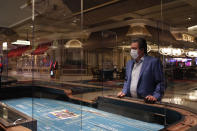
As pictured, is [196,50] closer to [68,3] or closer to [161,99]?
[161,99]

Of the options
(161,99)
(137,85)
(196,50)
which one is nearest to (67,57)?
(137,85)

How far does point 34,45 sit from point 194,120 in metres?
1.87

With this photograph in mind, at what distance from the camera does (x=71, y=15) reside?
2.73 meters

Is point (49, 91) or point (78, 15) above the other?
point (78, 15)

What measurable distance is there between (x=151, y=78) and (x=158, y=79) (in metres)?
0.06

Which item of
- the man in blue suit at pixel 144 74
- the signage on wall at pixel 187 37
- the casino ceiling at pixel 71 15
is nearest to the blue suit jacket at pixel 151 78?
the man in blue suit at pixel 144 74

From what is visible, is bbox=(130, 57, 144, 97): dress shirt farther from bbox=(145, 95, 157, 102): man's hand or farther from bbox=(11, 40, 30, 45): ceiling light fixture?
bbox=(11, 40, 30, 45): ceiling light fixture

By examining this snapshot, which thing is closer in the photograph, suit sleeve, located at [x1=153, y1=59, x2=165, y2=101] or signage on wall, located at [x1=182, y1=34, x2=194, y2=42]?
signage on wall, located at [x1=182, y1=34, x2=194, y2=42]

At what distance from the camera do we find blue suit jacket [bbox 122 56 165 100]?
1469 millimetres

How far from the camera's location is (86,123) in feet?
4.60

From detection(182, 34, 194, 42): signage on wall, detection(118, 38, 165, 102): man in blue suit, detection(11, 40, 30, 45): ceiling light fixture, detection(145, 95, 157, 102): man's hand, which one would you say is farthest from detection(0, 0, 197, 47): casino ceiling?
detection(145, 95, 157, 102): man's hand

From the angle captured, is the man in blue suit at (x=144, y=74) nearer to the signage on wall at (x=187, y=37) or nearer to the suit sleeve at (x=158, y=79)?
the suit sleeve at (x=158, y=79)

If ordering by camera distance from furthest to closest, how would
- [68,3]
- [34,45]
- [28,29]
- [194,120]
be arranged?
[28,29] < [68,3] < [34,45] < [194,120]

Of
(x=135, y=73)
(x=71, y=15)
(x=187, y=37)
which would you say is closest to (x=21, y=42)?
(x=71, y=15)
